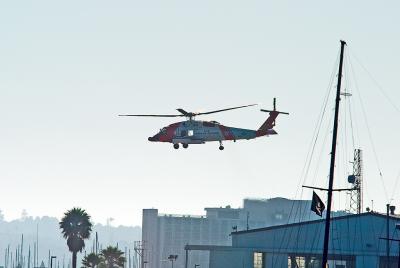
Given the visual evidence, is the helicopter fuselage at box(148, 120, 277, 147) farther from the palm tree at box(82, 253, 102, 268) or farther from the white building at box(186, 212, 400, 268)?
the palm tree at box(82, 253, 102, 268)

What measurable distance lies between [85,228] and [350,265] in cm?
3836

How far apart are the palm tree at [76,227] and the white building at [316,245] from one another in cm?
2327

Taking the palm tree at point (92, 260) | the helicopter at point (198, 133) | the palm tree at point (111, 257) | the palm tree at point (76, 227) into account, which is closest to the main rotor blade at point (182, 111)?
the helicopter at point (198, 133)

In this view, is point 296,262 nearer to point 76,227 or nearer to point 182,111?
point 76,227

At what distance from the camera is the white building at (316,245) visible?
13100 cm

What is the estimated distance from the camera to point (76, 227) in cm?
14462

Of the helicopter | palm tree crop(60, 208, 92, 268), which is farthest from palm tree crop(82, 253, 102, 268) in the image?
the helicopter

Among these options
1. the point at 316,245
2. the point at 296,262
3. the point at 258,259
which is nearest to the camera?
the point at 316,245

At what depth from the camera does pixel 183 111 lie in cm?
11212

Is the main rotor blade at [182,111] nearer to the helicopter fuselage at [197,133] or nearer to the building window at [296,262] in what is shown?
the helicopter fuselage at [197,133]

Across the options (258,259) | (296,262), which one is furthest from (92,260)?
(296,262)

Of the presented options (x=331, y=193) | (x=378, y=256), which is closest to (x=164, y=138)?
(x=378, y=256)

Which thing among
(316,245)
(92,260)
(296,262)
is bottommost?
(92,260)

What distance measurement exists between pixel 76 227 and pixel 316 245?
1370 inches
